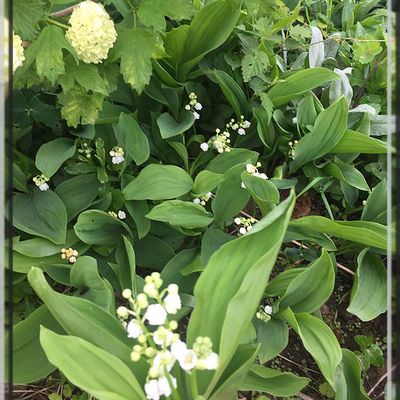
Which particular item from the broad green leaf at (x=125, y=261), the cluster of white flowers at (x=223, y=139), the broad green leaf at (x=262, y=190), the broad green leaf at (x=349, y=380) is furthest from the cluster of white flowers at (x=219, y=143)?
the broad green leaf at (x=349, y=380)

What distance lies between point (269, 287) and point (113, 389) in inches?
19.1

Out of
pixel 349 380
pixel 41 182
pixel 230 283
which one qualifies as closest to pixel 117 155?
pixel 41 182

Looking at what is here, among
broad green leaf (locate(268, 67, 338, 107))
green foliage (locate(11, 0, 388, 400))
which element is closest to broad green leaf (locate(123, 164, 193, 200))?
green foliage (locate(11, 0, 388, 400))

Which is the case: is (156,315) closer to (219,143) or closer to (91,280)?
(91,280)

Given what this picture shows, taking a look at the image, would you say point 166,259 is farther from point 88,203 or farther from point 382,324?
point 382,324

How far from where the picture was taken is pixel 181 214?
132 cm

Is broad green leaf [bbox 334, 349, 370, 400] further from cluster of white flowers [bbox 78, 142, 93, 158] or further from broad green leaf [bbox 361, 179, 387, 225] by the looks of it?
cluster of white flowers [bbox 78, 142, 93, 158]

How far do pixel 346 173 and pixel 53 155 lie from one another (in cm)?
75

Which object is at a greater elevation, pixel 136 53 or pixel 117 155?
pixel 136 53

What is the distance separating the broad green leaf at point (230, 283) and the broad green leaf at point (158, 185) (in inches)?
17.3

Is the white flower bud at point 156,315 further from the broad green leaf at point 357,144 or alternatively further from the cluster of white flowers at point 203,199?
the broad green leaf at point 357,144

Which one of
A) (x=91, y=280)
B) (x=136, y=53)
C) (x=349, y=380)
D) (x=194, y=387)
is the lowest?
(x=349, y=380)

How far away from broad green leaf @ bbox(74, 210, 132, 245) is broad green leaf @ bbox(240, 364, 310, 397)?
16.3 inches

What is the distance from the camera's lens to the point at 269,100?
1598mm
